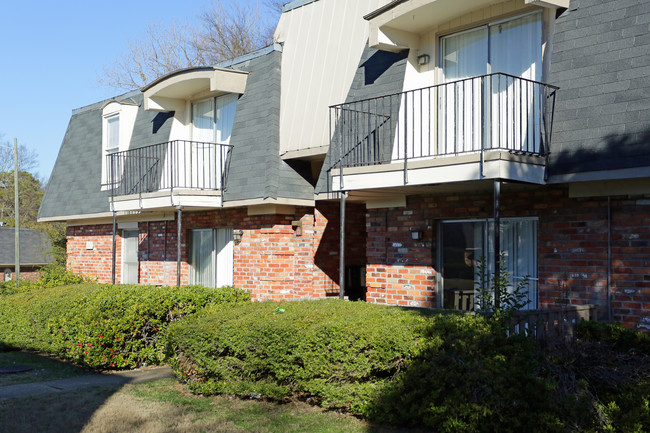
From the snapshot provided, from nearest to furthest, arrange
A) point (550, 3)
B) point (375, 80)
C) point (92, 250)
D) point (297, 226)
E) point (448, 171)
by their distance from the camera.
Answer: point (550, 3) → point (448, 171) → point (375, 80) → point (297, 226) → point (92, 250)

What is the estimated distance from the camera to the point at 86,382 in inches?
361

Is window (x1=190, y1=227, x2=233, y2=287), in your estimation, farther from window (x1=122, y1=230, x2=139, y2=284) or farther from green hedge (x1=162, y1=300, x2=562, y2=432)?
green hedge (x1=162, y1=300, x2=562, y2=432)

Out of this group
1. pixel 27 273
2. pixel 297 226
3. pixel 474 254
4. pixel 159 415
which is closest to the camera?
pixel 159 415

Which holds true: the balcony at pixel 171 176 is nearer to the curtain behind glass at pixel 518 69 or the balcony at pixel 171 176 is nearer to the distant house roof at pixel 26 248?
the curtain behind glass at pixel 518 69

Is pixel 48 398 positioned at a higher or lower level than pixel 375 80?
lower

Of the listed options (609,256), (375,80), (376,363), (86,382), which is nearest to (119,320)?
(86,382)

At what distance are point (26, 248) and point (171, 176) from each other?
2470cm

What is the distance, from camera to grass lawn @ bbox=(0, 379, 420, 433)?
21.8 feet

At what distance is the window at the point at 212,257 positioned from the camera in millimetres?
14703

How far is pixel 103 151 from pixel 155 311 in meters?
8.86

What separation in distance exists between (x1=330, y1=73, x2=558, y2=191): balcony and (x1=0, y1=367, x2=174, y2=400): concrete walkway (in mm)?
3908

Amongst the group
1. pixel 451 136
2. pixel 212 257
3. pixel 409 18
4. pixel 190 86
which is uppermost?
pixel 409 18

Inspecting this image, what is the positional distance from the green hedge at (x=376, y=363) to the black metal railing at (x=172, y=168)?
5.75 m

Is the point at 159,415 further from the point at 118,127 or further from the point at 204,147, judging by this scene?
the point at 118,127
